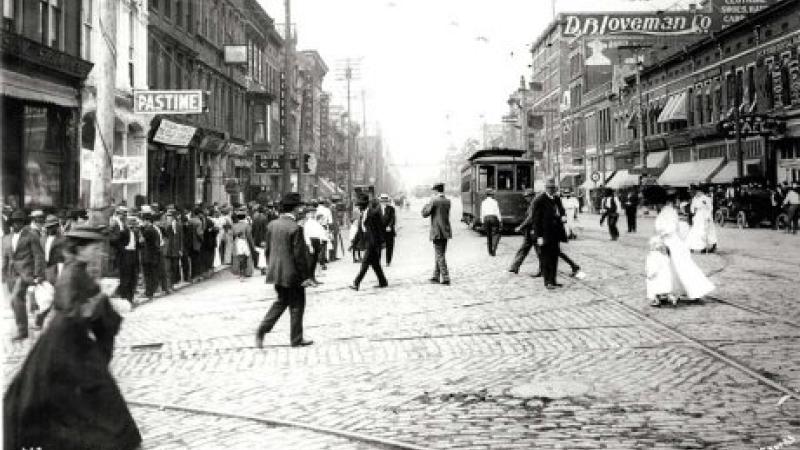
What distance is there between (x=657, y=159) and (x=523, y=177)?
23.6 metres

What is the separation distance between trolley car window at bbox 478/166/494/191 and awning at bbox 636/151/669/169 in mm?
23093

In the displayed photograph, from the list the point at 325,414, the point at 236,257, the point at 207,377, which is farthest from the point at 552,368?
the point at 236,257

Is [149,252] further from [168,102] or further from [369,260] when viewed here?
[369,260]

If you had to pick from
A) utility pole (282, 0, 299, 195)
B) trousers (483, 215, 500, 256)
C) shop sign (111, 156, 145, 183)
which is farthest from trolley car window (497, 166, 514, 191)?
shop sign (111, 156, 145, 183)

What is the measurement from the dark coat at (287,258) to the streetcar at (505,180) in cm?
2071

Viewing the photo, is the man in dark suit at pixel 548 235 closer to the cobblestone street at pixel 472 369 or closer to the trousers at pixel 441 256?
the cobblestone street at pixel 472 369

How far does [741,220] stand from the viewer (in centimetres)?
3102

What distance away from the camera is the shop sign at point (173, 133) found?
989 inches

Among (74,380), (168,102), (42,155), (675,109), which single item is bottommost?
(74,380)

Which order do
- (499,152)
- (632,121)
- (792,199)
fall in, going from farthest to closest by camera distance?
(632,121)
(499,152)
(792,199)

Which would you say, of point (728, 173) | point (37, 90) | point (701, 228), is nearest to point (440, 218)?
point (701, 228)

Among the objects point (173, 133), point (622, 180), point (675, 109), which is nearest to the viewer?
point (173, 133)

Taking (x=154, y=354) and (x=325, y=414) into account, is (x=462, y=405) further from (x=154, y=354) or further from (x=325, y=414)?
(x=154, y=354)

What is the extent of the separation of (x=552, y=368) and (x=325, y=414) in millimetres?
2527
